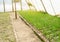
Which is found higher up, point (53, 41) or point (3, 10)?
point (53, 41)

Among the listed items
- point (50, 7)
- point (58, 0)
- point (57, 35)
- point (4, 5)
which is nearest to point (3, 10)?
point (4, 5)

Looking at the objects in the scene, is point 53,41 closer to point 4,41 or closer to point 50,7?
point 4,41

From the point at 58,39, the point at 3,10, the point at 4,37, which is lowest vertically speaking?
the point at 3,10

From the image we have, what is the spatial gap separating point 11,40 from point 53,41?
5.22 ft

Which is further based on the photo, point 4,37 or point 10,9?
point 10,9

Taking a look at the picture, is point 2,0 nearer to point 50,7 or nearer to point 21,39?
point 50,7

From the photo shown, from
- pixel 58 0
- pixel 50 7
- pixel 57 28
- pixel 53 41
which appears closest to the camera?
pixel 53 41

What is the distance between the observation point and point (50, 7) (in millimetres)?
12875

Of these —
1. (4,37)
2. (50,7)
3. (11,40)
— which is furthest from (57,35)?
(50,7)

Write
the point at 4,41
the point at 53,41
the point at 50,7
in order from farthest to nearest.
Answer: the point at 50,7, the point at 4,41, the point at 53,41

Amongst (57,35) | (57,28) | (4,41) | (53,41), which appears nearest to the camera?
(53,41)

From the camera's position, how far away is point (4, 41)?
6.59 meters

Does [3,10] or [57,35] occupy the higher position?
[57,35]

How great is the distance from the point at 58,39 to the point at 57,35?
46 centimetres
